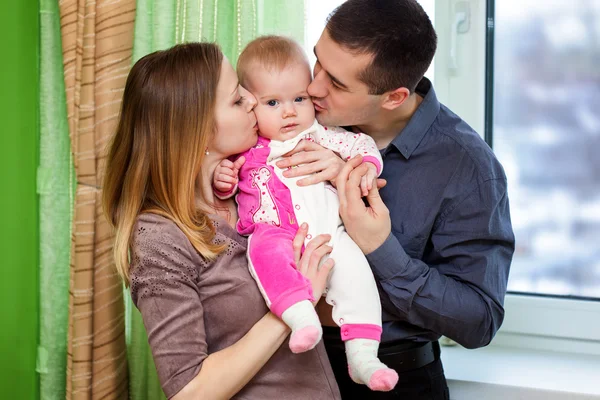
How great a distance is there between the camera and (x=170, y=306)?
1436mm

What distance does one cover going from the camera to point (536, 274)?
2367mm

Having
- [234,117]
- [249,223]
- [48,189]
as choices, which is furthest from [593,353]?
[48,189]

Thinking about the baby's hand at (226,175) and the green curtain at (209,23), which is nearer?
the baby's hand at (226,175)

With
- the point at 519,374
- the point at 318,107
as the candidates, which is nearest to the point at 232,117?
the point at 318,107

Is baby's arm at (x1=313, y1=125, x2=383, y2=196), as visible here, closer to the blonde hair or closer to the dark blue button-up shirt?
the dark blue button-up shirt

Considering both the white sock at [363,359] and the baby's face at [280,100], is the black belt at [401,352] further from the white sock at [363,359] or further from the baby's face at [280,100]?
the baby's face at [280,100]

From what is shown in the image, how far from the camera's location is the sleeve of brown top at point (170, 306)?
1.43m

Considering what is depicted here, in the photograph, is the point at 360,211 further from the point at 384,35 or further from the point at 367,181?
the point at 384,35

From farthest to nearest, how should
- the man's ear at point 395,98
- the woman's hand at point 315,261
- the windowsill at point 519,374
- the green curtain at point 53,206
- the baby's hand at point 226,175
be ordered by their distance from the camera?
the green curtain at point 53,206
the windowsill at point 519,374
the man's ear at point 395,98
the baby's hand at point 226,175
the woman's hand at point 315,261

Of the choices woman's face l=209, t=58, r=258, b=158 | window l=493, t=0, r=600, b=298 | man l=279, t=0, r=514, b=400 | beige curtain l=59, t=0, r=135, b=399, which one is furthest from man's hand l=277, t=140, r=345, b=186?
window l=493, t=0, r=600, b=298

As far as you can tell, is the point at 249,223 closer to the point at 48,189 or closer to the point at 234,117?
the point at 234,117

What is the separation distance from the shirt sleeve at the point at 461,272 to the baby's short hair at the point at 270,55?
1.58 feet

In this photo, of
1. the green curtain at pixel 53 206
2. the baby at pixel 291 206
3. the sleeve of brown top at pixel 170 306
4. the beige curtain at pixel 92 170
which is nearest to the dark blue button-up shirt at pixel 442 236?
the baby at pixel 291 206

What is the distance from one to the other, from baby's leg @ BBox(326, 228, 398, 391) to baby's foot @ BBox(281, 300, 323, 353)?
0.12 meters
